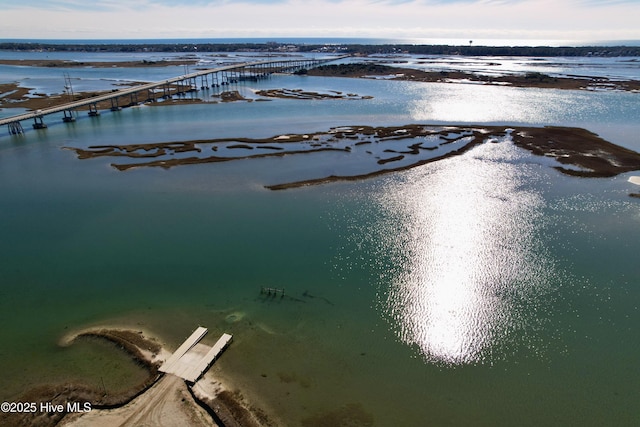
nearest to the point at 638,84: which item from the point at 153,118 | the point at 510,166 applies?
the point at 510,166

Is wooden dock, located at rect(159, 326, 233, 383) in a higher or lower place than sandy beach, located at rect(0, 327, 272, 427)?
higher

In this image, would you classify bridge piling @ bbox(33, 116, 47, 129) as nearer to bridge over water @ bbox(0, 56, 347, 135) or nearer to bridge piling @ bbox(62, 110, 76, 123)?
bridge over water @ bbox(0, 56, 347, 135)

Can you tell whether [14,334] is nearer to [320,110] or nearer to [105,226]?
[105,226]

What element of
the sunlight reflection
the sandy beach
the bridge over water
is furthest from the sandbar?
the sandy beach

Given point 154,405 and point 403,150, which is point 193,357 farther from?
point 403,150

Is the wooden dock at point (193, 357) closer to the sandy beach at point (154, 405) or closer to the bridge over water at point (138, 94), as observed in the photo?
the sandy beach at point (154, 405)

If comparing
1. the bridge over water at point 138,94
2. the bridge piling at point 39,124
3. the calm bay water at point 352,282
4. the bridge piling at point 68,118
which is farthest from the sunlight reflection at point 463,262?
the bridge piling at point 68,118

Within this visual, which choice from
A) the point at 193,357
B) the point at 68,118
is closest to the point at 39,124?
the point at 68,118
